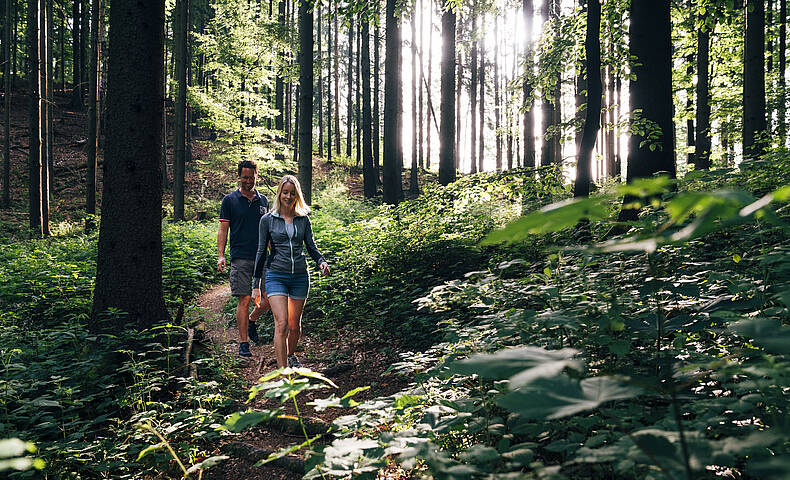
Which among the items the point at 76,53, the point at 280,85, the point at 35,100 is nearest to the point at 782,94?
the point at 35,100

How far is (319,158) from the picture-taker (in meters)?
37.5

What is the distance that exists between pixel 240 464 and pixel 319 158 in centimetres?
3551

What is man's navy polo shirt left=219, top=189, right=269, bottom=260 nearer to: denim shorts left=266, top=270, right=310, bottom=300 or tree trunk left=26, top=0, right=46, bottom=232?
denim shorts left=266, top=270, right=310, bottom=300

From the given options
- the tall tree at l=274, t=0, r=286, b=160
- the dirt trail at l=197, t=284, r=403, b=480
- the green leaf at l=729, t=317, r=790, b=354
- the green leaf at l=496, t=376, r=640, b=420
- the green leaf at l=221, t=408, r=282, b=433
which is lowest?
the dirt trail at l=197, t=284, r=403, b=480

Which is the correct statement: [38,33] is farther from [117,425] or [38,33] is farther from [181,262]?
[117,425]

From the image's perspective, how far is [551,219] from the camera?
2.69ft

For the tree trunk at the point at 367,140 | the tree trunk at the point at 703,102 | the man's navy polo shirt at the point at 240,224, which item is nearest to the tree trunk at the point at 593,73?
the man's navy polo shirt at the point at 240,224

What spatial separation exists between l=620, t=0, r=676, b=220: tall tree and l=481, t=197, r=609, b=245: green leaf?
543cm

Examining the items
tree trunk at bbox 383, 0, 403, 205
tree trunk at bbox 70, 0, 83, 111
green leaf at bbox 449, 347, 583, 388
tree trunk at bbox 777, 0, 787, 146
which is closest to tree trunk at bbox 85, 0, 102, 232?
tree trunk at bbox 383, 0, 403, 205

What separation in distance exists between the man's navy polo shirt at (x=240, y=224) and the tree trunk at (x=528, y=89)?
555cm

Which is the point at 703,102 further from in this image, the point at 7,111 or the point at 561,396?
the point at 7,111

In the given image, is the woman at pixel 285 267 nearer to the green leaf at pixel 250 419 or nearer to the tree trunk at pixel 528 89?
the green leaf at pixel 250 419

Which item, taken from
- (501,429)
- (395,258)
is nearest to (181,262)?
(395,258)

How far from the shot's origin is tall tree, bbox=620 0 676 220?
18.1ft
